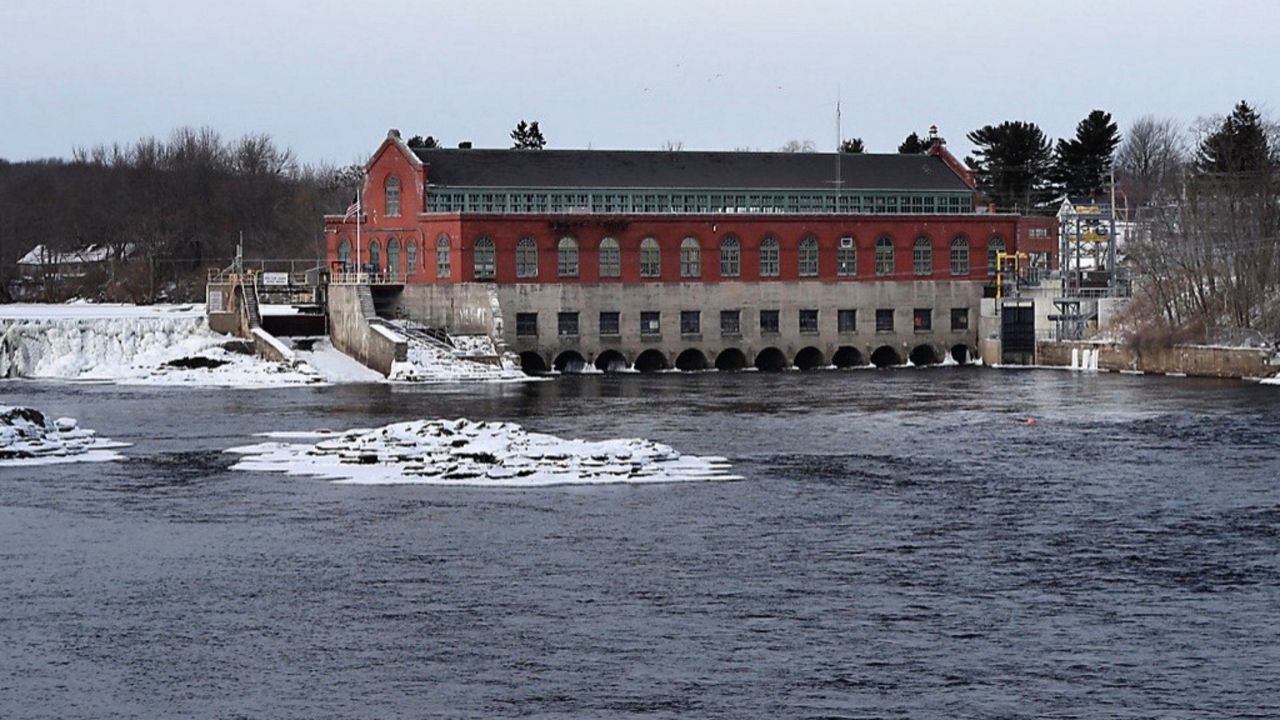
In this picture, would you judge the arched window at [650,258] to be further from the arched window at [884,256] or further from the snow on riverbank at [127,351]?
the snow on riverbank at [127,351]

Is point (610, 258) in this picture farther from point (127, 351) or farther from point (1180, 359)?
point (1180, 359)

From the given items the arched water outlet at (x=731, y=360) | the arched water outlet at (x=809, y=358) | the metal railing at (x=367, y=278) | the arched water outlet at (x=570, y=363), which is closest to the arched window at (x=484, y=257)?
the metal railing at (x=367, y=278)

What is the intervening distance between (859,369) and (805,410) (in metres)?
28.8

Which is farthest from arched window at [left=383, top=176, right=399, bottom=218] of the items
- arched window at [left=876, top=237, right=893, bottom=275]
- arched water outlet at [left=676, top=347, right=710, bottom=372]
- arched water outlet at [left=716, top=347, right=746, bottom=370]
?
arched window at [left=876, top=237, right=893, bottom=275]

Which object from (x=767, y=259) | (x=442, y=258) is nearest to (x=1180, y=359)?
(x=767, y=259)

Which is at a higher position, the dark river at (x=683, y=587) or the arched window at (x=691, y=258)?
the arched window at (x=691, y=258)

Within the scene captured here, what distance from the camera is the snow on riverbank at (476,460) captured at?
146ft

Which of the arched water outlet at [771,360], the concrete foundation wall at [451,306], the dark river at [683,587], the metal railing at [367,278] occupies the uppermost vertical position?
the metal railing at [367,278]

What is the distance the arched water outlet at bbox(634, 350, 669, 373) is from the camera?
9400 cm

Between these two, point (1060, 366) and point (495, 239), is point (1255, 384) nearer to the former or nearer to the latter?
point (1060, 366)

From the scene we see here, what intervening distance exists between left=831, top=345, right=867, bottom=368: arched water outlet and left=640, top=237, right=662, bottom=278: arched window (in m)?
9.74

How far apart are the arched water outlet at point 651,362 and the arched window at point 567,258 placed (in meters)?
5.06

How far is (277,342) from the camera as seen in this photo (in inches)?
3305

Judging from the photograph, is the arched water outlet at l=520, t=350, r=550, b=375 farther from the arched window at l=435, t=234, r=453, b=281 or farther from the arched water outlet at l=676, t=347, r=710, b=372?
the arched water outlet at l=676, t=347, r=710, b=372
